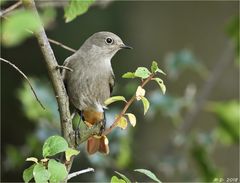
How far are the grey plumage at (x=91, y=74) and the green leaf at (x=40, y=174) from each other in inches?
58.6

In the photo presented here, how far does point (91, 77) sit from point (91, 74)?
2cm

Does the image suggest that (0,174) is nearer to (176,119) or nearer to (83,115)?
(176,119)

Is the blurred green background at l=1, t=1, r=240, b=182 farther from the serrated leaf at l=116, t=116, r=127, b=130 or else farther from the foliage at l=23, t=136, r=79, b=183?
the foliage at l=23, t=136, r=79, b=183

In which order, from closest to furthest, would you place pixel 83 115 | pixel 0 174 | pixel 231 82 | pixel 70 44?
pixel 83 115, pixel 0 174, pixel 70 44, pixel 231 82

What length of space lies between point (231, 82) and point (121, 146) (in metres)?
2.38

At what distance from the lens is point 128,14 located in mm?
5836

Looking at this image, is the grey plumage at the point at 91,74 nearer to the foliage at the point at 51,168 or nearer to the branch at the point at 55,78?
the branch at the point at 55,78

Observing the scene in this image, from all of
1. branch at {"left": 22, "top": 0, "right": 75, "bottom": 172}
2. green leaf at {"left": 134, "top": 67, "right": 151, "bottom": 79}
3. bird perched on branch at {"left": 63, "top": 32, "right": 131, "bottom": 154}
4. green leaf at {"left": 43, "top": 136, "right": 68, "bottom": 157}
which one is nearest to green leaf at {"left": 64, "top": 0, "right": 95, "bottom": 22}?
branch at {"left": 22, "top": 0, "right": 75, "bottom": 172}

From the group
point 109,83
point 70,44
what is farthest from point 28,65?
point 109,83

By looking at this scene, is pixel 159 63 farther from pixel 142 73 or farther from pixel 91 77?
pixel 142 73

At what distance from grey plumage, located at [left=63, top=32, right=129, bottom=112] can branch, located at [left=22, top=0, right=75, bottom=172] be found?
123 centimetres

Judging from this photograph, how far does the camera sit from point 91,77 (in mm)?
2990

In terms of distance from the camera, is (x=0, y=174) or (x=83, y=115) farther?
(x=0, y=174)

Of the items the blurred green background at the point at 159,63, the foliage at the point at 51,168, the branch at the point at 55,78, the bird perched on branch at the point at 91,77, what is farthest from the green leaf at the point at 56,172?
the blurred green background at the point at 159,63
